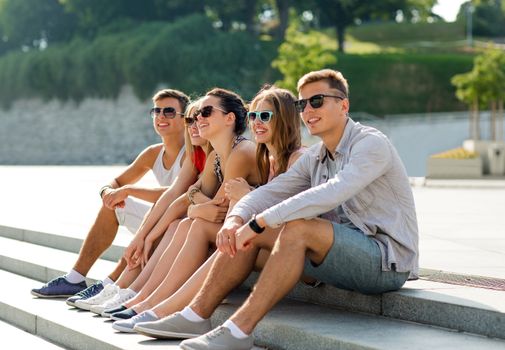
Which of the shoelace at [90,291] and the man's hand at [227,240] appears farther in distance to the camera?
the shoelace at [90,291]

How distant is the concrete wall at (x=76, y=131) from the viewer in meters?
41.5

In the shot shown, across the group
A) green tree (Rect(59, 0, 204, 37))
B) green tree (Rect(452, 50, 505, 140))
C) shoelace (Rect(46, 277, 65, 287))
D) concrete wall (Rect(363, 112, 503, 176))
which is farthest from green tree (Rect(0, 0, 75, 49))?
shoelace (Rect(46, 277, 65, 287))

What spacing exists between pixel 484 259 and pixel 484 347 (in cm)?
229

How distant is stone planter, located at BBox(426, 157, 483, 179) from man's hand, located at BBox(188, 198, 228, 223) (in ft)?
55.4

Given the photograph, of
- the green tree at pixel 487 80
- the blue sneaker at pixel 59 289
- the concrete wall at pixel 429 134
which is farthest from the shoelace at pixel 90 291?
the concrete wall at pixel 429 134

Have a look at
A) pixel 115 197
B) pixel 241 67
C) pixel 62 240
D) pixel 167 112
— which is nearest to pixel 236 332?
pixel 115 197

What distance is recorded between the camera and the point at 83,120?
4294cm

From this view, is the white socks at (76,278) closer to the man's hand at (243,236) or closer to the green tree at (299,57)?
the man's hand at (243,236)

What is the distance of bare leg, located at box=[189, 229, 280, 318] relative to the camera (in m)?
4.21

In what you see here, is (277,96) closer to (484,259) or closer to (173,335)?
(173,335)

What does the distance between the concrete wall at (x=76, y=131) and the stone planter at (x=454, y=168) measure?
67.9 feet

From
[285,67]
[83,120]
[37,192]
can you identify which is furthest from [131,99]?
[37,192]

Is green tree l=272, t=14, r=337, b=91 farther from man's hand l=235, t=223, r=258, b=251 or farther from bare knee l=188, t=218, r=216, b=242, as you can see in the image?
man's hand l=235, t=223, r=258, b=251

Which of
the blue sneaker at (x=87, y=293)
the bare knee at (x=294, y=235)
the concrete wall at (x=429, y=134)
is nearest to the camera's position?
the bare knee at (x=294, y=235)
